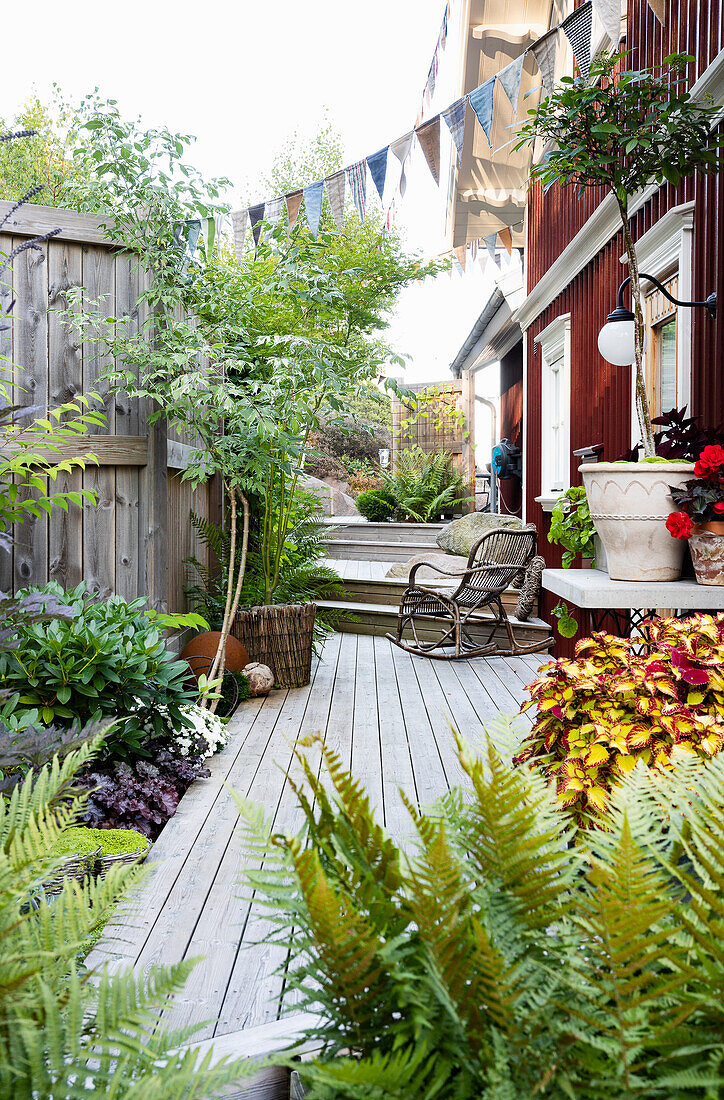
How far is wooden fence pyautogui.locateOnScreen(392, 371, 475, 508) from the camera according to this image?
11320mm

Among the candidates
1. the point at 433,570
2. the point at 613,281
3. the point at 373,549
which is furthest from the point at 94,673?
the point at 373,549

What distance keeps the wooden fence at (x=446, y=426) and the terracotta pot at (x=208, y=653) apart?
729 centimetres

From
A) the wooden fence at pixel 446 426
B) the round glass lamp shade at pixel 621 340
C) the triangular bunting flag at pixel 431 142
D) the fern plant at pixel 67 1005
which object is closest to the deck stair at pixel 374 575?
the wooden fence at pixel 446 426

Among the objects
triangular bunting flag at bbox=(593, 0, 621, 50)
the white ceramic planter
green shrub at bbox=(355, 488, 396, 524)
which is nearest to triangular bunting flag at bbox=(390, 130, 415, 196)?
triangular bunting flag at bbox=(593, 0, 621, 50)

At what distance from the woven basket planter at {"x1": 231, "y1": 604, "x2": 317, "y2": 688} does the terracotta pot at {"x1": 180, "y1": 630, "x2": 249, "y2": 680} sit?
130 mm

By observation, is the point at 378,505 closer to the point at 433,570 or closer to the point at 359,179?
the point at 433,570

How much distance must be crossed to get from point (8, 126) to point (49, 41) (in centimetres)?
169

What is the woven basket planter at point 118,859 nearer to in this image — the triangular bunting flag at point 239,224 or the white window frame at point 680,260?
the white window frame at point 680,260

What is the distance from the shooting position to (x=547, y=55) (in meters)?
4.44

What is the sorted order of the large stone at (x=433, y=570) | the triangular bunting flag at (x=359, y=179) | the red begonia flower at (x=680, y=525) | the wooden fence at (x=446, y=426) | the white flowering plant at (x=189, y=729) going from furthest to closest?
1. the wooden fence at (x=446, y=426)
2. the large stone at (x=433, y=570)
3. the triangular bunting flag at (x=359, y=179)
4. the white flowering plant at (x=189, y=729)
5. the red begonia flower at (x=680, y=525)

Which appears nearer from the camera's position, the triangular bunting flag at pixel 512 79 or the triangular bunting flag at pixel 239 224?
the triangular bunting flag at pixel 512 79

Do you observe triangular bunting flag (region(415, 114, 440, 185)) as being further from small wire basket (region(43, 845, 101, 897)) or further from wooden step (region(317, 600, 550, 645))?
small wire basket (region(43, 845, 101, 897))

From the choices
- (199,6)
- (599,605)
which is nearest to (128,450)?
(599,605)

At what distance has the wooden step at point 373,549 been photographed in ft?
30.3
